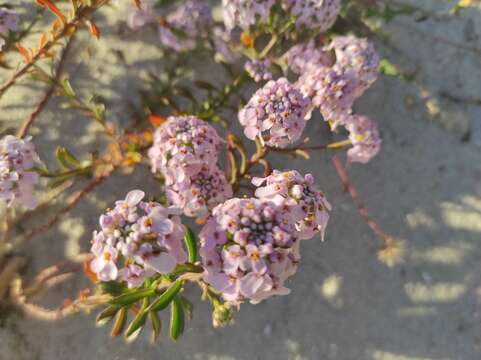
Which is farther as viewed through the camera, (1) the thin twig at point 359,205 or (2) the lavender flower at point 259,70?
(1) the thin twig at point 359,205

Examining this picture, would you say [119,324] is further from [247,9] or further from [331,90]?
[247,9]

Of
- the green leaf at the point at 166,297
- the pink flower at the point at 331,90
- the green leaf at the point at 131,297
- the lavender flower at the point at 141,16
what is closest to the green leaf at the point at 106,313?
the green leaf at the point at 131,297

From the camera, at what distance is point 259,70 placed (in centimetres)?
350

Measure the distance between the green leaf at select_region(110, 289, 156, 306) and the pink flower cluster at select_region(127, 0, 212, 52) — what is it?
2.16 meters

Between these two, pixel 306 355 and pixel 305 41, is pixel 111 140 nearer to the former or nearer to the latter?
pixel 305 41

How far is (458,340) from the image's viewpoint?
3.71 meters

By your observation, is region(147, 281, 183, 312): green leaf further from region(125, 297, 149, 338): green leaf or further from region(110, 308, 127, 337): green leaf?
region(110, 308, 127, 337): green leaf

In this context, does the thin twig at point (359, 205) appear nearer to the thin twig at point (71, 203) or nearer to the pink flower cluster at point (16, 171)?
the thin twig at point (71, 203)

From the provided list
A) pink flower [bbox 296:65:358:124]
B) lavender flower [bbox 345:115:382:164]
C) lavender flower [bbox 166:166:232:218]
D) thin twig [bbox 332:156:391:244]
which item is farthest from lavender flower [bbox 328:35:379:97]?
lavender flower [bbox 166:166:232:218]

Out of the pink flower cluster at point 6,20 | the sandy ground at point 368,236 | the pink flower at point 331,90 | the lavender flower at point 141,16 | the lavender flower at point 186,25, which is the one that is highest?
the pink flower cluster at point 6,20

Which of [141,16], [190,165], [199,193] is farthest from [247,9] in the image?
[199,193]

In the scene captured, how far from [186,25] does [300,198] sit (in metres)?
2.18

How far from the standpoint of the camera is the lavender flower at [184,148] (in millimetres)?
2582

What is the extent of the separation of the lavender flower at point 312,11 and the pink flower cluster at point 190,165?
46.5 inches
